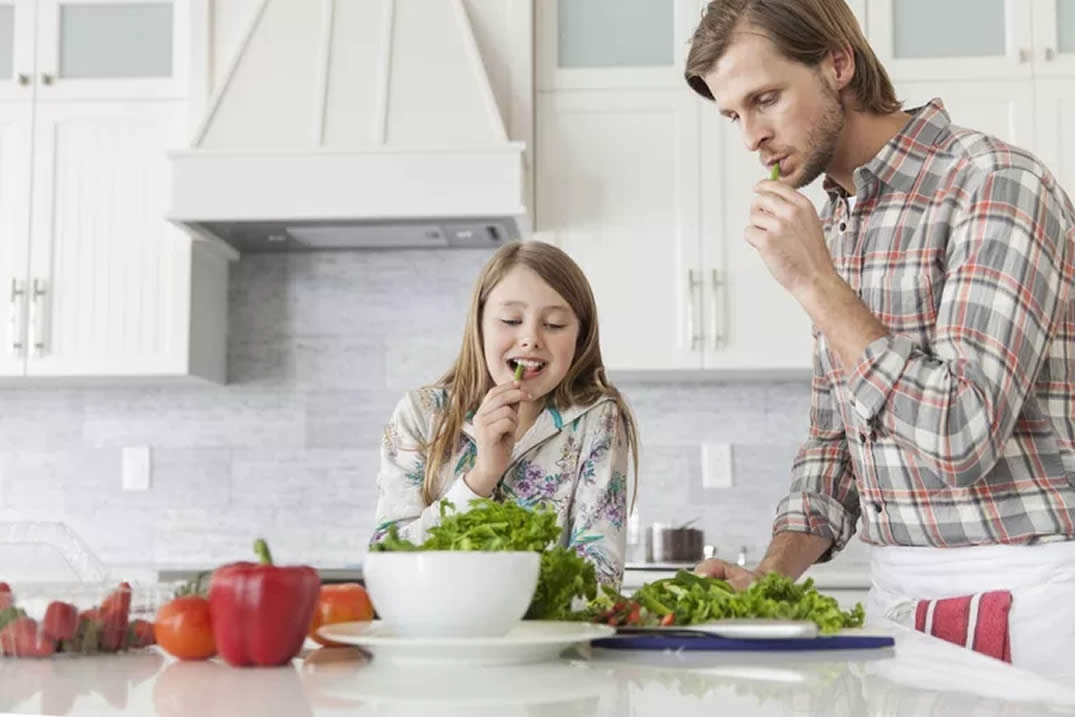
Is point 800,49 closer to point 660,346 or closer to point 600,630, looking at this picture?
point 600,630

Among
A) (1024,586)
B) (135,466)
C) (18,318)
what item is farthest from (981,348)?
(135,466)

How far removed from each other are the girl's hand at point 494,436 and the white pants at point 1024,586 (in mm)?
513

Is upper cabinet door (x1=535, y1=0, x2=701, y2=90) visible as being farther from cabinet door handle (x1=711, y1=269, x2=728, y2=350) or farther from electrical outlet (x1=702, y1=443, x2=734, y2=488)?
electrical outlet (x1=702, y1=443, x2=734, y2=488)

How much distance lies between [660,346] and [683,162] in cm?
51

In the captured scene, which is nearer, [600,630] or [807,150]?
[600,630]

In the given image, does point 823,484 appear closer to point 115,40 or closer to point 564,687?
point 564,687

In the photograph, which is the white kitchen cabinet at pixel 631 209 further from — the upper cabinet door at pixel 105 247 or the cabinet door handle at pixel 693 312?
the upper cabinet door at pixel 105 247

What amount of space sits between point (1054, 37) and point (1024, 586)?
2351 millimetres

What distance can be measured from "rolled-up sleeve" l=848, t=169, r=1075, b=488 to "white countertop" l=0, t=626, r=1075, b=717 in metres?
0.37

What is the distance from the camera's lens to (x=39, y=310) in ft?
11.2

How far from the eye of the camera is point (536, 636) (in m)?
0.96

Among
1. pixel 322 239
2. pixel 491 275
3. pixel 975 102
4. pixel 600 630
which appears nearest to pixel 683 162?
pixel 975 102

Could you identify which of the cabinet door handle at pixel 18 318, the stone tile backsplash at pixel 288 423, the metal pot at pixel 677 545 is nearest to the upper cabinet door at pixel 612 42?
the stone tile backsplash at pixel 288 423

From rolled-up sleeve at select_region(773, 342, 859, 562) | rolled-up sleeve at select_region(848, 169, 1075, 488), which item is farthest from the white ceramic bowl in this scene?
rolled-up sleeve at select_region(773, 342, 859, 562)
